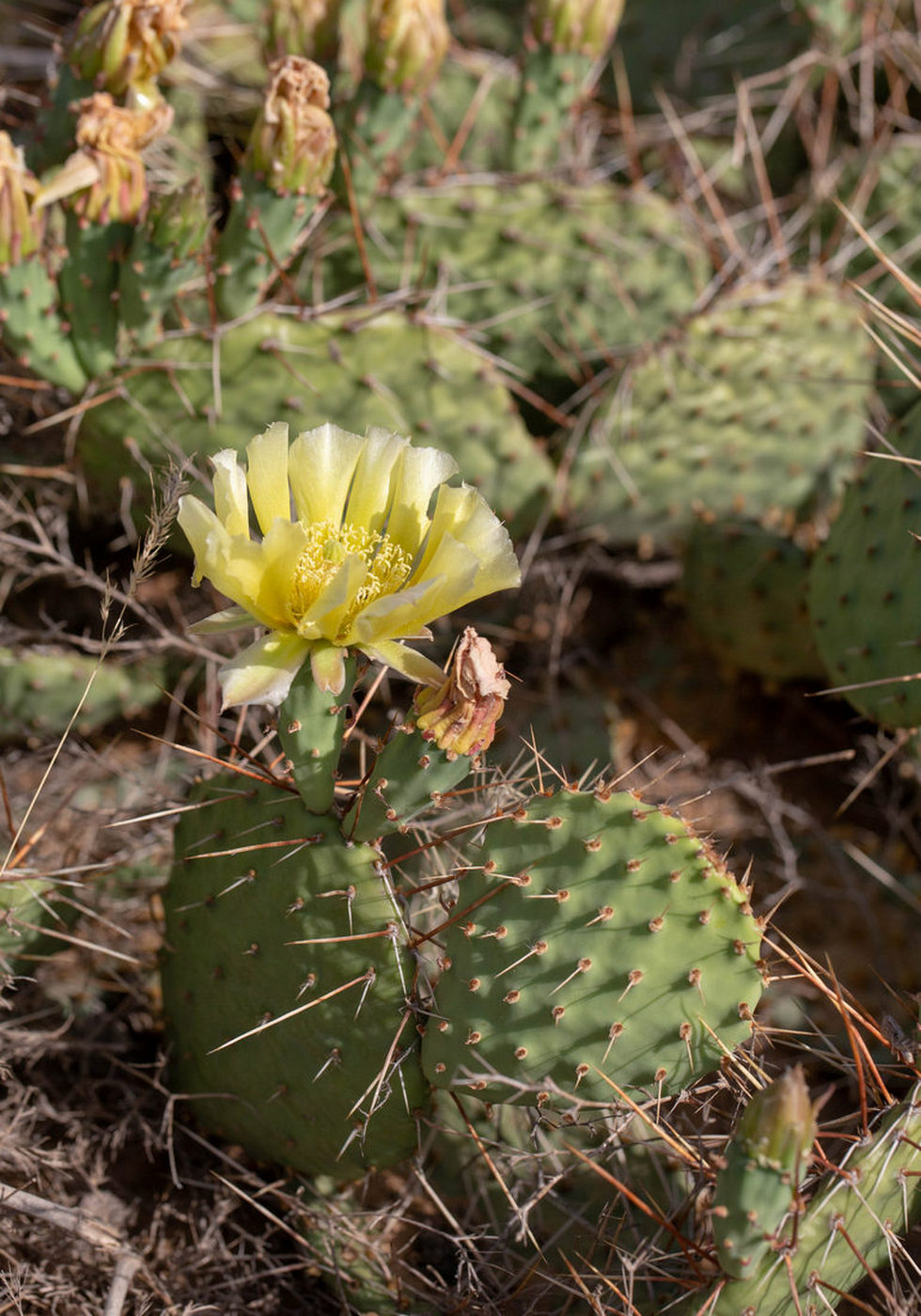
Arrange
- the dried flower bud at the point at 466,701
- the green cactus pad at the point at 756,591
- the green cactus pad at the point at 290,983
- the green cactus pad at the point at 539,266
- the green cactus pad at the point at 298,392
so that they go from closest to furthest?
1. the dried flower bud at the point at 466,701
2. the green cactus pad at the point at 290,983
3. the green cactus pad at the point at 298,392
4. the green cactus pad at the point at 539,266
5. the green cactus pad at the point at 756,591

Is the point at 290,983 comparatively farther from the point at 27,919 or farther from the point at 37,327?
the point at 37,327

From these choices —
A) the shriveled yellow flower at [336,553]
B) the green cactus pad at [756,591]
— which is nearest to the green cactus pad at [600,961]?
the shriveled yellow flower at [336,553]

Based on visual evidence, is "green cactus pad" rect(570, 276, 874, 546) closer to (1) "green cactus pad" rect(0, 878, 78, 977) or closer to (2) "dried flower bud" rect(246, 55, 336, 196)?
(2) "dried flower bud" rect(246, 55, 336, 196)

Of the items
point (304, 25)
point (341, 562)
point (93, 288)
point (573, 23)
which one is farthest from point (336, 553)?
point (573, 23)

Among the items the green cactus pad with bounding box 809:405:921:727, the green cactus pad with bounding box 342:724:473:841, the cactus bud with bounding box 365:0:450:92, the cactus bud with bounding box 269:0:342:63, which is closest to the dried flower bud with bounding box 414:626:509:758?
the green cactus pad with bounding box 342:724:473:841

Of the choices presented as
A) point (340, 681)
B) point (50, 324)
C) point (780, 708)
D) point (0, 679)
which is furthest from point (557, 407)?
point (340, 681)

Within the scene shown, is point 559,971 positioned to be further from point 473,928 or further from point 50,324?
point 50,324

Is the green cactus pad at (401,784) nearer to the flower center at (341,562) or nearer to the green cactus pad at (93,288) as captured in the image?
the flower center at (341,562)
